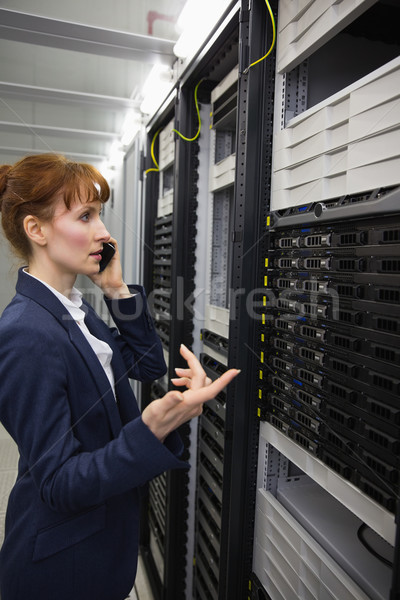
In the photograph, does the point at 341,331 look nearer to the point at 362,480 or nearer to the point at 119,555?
the point at 362,480

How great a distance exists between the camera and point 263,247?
124cm

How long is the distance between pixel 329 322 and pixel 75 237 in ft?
2.03

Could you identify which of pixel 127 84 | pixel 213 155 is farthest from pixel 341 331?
pixel 127 84

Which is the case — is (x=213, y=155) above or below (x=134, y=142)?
below

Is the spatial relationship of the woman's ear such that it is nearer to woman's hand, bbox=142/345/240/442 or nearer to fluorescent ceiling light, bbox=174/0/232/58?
woman's hand, bbox=142/345/240/442

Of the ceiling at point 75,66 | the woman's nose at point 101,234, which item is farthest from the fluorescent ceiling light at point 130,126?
the woman's nose at point 101,234

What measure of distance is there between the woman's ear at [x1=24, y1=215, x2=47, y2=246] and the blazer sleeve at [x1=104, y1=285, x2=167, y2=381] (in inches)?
→ 12.4

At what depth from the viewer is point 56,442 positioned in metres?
0.74

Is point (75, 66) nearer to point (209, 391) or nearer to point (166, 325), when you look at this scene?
point (166, 325)

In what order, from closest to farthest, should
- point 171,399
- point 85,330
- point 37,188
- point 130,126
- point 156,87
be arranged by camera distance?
point 171,399, point 37,188, point 85,330, point 156,87, point 130,126

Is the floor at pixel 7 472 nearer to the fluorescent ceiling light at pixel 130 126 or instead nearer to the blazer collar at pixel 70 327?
the blazer collar at pixel 70 327

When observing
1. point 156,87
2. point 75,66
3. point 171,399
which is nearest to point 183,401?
point 171,399

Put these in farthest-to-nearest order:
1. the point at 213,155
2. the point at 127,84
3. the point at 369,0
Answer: the point at 127,84
the point at 213,155
the point at 369,0

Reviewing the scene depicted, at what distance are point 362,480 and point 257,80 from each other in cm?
106
